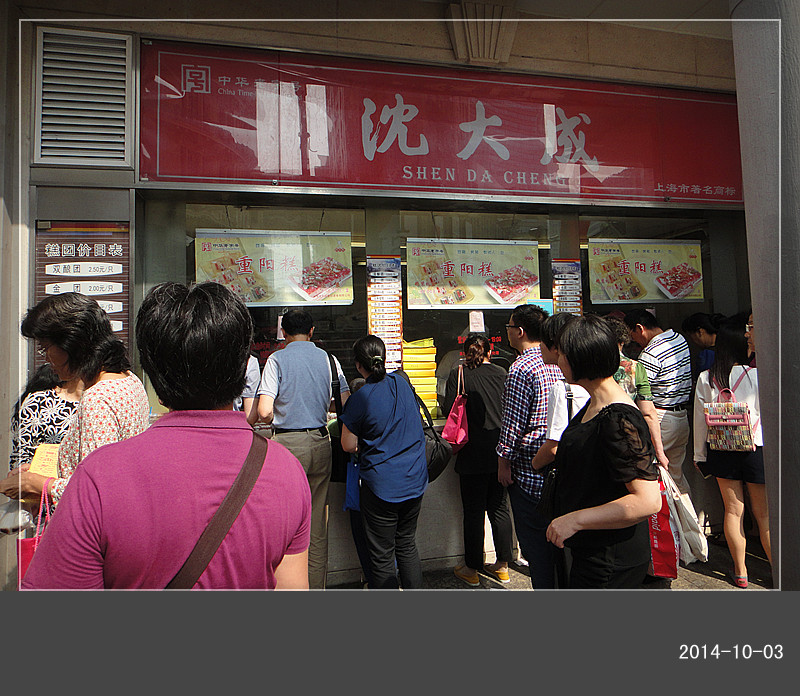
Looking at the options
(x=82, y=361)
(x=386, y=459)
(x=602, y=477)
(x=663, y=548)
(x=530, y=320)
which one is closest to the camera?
(x=602, y=477)

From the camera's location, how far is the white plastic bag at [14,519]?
204 cm

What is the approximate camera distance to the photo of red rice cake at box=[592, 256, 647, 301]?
15.8 feet

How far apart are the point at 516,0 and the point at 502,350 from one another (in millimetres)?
2843

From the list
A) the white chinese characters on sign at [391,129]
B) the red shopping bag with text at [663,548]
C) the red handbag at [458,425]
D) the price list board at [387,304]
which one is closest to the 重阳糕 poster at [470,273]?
the price list board at [387,304]

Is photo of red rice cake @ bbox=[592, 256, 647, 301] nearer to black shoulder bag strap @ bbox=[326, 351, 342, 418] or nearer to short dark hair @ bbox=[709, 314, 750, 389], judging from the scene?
short dark hair @ bbox=[709, 314, 750, 389]

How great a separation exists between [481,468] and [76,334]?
265 centimetres

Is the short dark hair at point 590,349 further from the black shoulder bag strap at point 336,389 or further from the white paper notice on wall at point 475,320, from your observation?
the white paper notice on wall at point 475,320

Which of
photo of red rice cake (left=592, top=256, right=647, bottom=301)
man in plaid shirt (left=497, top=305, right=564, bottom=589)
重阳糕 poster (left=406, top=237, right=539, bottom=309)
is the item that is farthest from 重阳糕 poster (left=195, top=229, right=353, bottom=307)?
photo of red rice cake (left=592, top=256, right=647, bottom=301)

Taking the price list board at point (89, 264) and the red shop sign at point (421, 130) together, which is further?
the red shop sign at point (421, 130)

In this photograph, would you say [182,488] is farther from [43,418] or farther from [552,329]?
[552,329]

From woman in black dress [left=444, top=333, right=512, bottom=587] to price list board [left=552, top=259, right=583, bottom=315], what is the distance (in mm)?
1231

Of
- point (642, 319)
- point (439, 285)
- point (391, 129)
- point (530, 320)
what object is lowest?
point (530, 320)

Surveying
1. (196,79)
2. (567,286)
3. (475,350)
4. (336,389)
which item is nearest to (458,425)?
(475,350)

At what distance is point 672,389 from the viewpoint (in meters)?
4.29
